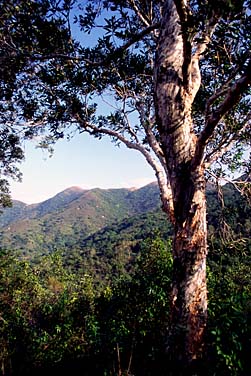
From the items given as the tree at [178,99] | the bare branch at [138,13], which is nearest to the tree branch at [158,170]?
the tree at [178,99]

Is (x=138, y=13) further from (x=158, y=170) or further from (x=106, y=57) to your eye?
(x=158, y=170)

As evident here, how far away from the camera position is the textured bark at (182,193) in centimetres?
356

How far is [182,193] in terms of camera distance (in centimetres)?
386

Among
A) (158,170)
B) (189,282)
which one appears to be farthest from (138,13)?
(189,282)

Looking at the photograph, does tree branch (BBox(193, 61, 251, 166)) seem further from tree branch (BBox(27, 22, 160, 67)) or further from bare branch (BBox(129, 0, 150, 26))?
bare branch (BBox(129, 0, 150, 26))

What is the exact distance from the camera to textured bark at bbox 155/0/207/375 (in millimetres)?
3562

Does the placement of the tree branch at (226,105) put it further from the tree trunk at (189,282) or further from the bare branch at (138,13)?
the bare branch at (138,13)

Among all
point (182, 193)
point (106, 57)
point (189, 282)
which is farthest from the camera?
point (106, 57)

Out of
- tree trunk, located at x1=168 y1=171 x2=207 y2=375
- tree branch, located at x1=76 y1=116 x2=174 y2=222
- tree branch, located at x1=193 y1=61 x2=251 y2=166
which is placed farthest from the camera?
tree branch, located at x1=76 y1=116 x2=174 y2=222

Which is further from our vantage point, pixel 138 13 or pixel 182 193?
pixel 138 13

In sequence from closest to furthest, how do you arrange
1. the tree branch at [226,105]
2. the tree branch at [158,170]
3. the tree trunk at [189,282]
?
1. the tree branch at [226,105]
2. the tree trunk at [189,282]
3. the tree branch at [158,170]

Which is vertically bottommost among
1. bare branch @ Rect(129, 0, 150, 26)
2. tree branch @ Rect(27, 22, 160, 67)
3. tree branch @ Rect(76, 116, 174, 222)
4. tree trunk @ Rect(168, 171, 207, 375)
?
tree trunk @ Rect(168, 171, 207, 375)

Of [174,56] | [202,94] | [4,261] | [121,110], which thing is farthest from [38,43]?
[4,261]

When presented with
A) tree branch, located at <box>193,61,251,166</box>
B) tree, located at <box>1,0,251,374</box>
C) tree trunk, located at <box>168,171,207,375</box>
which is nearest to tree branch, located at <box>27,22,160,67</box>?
tree, located at <box>1,0,251,374</box>
